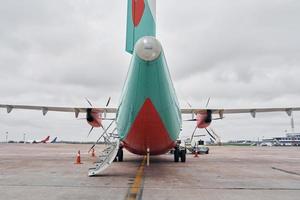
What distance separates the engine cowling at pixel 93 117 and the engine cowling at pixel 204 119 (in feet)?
21.9

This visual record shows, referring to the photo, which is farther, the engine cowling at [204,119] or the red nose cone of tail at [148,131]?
the engine cowling at [204,119]

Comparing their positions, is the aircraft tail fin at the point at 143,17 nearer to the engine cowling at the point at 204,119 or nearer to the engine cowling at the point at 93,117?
the engine cowling at the point at 93,117

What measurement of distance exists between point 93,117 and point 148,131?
309 inches

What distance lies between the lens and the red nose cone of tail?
10775 mm

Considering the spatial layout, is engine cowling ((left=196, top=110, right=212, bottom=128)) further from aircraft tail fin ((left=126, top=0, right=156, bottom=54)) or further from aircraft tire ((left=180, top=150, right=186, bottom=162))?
aircraft tail fin ((left=126, top=0, right=156, bottom=54))

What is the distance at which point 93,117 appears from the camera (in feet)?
61.5

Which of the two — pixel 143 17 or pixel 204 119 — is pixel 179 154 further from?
pixel 143 17

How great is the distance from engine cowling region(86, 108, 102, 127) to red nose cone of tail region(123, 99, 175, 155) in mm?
5660

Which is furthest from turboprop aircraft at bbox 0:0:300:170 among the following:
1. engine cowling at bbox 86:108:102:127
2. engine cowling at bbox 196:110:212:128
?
engine cowling at bbox 196:110:212:128

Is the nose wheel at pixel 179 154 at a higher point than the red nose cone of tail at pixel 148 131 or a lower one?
lower

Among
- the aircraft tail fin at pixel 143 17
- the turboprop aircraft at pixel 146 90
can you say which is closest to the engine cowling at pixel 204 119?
the turboprop aircraft at pixel 146 90

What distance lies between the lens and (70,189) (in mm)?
8156

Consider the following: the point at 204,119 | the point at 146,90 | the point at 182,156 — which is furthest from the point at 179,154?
the point at 146,90

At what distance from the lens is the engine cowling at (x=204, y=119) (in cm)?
1964
